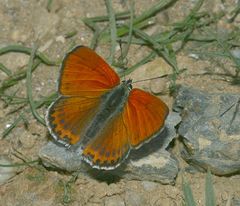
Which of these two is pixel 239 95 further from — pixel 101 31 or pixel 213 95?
pixel 101 31

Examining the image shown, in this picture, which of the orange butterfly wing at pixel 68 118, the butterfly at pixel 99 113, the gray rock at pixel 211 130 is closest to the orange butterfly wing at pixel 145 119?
the butterfly at pixel 99 113

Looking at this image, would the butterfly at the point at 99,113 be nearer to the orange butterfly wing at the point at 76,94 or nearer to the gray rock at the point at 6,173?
the orange butterfly wing at the point at 76,94

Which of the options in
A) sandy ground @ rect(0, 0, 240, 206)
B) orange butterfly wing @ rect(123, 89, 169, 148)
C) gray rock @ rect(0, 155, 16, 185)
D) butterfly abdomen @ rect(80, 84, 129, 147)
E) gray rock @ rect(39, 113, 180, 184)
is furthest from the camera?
gray rock @ rect(0, 155, 16, 185)

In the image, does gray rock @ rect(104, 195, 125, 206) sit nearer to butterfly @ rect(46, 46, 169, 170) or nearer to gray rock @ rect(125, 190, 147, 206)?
gray rock @ rect(125, 190, 147, 206)

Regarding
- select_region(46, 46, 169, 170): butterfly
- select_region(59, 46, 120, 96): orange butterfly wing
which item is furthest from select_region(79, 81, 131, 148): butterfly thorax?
select_region(59, 46, 120, 96): orange butterfly wing

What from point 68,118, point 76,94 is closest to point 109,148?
point 68,118

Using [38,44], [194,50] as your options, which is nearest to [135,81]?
[194,50]
